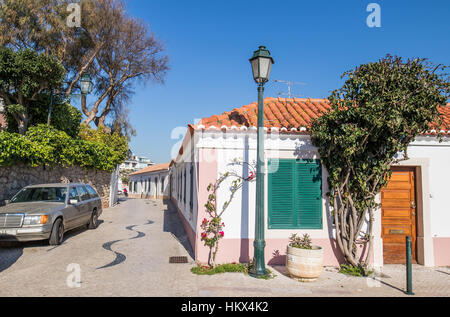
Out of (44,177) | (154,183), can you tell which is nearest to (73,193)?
(44,177)

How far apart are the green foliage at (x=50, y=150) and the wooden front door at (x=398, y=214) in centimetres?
1099

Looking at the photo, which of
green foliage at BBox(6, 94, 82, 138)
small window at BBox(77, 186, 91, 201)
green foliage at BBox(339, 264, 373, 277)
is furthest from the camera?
green foliage at BBox(6, 94, 82, 138)

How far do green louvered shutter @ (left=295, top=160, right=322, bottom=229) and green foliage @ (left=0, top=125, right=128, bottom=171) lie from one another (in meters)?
9.03

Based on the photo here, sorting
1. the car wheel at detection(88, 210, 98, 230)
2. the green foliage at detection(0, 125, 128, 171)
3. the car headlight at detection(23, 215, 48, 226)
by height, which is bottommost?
the car wheel at detection(88, 210, 98, 230)

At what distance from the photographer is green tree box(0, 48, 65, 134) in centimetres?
1141

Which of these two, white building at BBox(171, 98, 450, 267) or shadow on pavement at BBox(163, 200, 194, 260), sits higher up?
white building at BBox(171, 98, 450, 267)

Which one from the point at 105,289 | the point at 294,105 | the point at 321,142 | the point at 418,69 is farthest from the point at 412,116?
the point at 105,289

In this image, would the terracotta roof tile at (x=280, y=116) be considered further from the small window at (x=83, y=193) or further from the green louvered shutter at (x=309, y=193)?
the small window at (x=83, y=193)

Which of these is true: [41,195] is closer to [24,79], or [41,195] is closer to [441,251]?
[24,79]

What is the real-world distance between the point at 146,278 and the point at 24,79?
406 inches

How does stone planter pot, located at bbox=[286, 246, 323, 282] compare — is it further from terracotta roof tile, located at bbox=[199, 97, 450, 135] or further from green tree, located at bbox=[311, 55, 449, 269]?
terracotta roof tile, located at bbox=[199, 97, 450, 135]

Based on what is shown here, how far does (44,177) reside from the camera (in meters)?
12.6

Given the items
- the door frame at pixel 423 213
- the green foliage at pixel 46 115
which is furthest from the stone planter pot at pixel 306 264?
the green foliage at pixel 46 115

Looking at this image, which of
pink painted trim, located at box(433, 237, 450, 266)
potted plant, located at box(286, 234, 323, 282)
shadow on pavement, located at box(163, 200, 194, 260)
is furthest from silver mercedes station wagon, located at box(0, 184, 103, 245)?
pink painted trim, located at box(433, 237, 450, 266)
